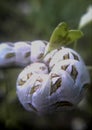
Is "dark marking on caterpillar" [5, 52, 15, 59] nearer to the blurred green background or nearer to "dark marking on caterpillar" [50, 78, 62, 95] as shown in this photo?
"dark marking on caterpillar" [50, 78, 62, 95]

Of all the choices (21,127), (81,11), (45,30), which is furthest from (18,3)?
(21,127)

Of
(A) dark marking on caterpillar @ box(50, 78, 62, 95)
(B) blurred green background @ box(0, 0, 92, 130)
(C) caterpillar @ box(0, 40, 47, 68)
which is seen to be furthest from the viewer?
(B) blurred green background @ box(0, 0, 92, 130)

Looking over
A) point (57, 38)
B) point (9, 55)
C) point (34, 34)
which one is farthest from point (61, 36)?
point (34, 34)

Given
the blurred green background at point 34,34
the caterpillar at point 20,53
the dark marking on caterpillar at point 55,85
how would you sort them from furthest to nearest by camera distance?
the blurred green background at point 34,34
the caterpillar at point 20,53
the dark marking on caterpillar at point 55,85

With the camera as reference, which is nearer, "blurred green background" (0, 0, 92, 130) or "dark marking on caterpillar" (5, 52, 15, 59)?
"dark marking on caterpillar" (5, 52, 15, 59)

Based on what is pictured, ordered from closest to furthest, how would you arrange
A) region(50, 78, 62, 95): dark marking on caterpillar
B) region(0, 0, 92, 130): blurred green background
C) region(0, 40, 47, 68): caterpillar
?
region(50, 78, 62, 95): dark marking on caterpillar < region(0, 40, 47, 68): caterpillar < region(0, 0, 92, 130): blurred green background

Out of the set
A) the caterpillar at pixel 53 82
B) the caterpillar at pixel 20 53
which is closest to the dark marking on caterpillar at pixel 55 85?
the caterpillar at pixel 53 82

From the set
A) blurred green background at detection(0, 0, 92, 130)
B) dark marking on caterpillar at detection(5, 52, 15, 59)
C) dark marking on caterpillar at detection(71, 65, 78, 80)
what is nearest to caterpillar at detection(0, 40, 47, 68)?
dark marking on caterpillar at detection(5, 52, 15, 59)

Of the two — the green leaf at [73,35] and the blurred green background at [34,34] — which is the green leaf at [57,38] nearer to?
the green leaf at [73,35]

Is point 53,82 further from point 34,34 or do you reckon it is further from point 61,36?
point 34,34
